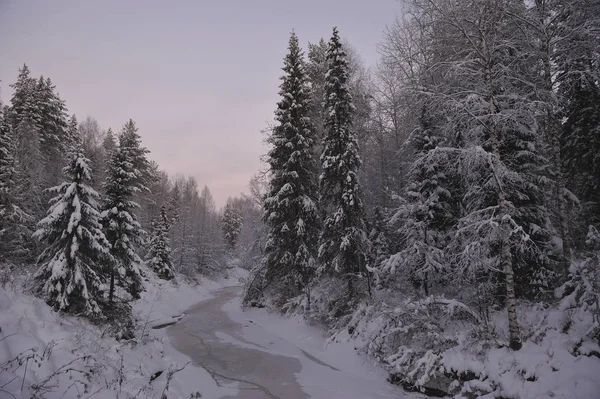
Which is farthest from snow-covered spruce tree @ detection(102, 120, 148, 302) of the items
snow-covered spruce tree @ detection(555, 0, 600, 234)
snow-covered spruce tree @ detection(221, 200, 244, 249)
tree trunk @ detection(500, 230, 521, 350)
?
snow-covered spruce tree @ detection(221, 200, 244, 249)

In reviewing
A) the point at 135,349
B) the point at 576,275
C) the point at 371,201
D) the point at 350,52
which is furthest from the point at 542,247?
the point at 350,52

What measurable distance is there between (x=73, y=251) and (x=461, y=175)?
1426 centimetres

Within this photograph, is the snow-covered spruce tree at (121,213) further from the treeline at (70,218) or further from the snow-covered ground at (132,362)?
the snow-covered ground at (132,362)

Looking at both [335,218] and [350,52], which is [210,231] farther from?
[335,218]

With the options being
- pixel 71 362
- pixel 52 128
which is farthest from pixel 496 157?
pixel 52 128

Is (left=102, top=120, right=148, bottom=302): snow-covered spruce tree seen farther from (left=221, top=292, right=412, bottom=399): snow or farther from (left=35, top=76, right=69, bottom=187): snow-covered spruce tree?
(left=35, top=76, right=69, bottom=187): snow-covered spruce tree

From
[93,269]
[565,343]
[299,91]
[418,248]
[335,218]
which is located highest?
[299,91]

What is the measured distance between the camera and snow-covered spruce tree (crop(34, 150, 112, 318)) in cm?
1124

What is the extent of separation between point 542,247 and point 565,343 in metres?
4.57

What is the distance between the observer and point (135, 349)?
10641mm

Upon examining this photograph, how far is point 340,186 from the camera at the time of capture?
17.5 metres

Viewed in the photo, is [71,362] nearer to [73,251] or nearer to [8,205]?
[73,251]

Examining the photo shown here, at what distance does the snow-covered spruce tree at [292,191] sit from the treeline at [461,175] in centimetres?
9

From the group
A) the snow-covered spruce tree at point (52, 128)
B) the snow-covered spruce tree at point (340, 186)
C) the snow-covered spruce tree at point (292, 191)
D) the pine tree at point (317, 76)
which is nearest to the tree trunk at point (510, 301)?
the snow-covered spruce tree at point (340, 186)
